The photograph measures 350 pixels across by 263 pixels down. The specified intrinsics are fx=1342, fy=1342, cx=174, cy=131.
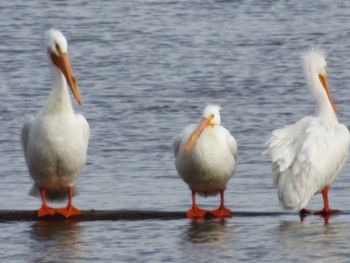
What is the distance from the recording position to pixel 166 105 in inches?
596

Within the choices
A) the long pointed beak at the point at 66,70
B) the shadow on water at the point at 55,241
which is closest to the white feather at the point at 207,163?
the long pointed beak at the point at 66,70

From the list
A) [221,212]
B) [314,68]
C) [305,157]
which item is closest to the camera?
[221,212]

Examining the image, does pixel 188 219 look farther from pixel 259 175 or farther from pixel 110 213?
pixel 259 175

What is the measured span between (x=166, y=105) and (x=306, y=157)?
5.66 metres

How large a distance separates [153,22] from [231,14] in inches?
53.7

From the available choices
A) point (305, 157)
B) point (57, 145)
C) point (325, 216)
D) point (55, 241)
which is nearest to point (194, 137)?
point (305, 157)

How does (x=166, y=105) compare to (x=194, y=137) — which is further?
(x=166, y=105)

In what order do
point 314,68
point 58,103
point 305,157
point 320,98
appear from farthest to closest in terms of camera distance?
point 314,68 < point 320,98 < point 305,157 < point 58,103

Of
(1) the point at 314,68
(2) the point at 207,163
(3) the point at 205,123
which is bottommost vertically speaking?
(2) the point at 207,163

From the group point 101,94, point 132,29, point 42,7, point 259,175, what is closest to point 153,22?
point 132,29

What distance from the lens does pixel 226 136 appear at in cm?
994

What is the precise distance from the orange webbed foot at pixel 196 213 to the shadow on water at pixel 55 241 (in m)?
0.79

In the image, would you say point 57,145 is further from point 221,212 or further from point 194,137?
point 221,212

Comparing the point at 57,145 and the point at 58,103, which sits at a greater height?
the point at 58,103
